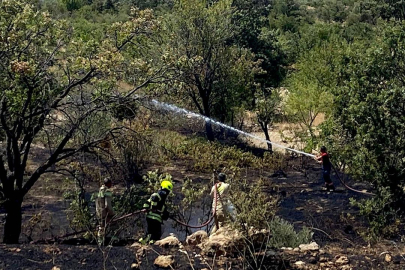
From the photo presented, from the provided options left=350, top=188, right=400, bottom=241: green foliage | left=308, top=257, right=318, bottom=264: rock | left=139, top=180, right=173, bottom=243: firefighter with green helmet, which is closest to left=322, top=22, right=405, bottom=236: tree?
left=350, top=188, right=400, bottom=241: green foliage

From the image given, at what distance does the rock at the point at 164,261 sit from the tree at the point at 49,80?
3096mm

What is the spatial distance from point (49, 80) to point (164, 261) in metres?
4.04

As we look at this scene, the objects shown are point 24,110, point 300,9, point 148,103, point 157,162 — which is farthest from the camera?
point 300,9

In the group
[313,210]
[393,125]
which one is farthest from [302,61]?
[393,125]

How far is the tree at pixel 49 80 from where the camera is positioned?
8883 millimetres

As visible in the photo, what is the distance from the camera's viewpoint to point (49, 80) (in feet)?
30.0

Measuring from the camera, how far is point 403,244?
29.5ft

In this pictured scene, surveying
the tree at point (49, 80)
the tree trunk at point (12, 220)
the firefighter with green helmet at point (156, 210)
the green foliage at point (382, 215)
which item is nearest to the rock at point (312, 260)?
the firefighter with green helmet at point (156, 210)

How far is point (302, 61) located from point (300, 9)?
37.8 meters

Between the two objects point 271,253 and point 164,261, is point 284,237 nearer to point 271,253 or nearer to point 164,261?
point 271,253

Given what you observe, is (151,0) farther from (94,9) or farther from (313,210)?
(313,210)

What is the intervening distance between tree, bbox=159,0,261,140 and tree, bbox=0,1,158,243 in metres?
11.0

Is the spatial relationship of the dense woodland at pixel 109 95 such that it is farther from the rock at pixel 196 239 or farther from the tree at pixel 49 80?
the rock at pixel 196 239

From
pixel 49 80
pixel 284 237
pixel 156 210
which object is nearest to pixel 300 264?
pixel 284 237
